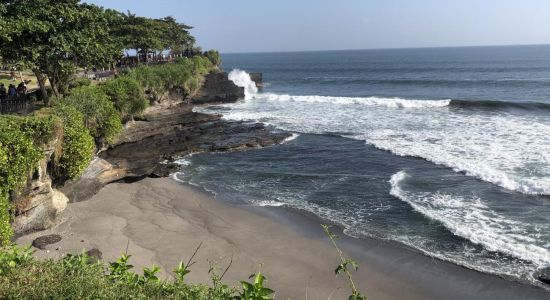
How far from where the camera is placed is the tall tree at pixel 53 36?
72.8ft

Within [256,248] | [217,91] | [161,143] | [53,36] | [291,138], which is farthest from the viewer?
[217,91]

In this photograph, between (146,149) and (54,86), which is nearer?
(54,86)

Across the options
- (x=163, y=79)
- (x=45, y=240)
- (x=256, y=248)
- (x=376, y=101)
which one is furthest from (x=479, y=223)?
(x=376, y=101)

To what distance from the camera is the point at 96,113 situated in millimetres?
23406

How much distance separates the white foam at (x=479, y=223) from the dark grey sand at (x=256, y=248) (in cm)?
209

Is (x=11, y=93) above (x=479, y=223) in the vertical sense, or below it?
above

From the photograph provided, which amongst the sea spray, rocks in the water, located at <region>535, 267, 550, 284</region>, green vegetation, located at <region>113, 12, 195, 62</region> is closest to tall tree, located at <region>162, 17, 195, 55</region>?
green vegetation, located at <region>113, 12, 195, 62</region>

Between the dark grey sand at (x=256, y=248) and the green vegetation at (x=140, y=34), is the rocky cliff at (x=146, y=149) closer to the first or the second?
the dark grey sand at (x=256, y=248)

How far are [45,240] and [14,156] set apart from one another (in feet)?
10.6

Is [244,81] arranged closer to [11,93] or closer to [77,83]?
[77,83]

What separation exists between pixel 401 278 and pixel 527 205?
8505mm

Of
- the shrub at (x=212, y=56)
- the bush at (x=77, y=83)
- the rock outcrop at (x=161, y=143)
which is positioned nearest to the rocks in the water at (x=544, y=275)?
the rock outcrop at (x=161, y=143)

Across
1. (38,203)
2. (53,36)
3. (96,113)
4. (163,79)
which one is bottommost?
(38,203)

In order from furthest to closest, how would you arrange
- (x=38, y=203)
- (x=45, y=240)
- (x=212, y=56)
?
1. (x=212, y=56)
2. (x=38, y=203)
3. (x=45, y=240)
